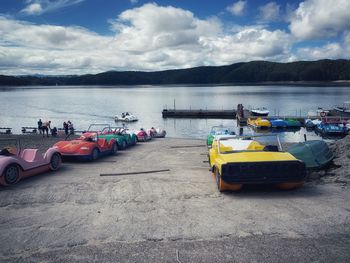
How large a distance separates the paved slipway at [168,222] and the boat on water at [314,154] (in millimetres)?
1472

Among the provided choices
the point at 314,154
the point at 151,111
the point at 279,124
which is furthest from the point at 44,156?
the point at 151,111

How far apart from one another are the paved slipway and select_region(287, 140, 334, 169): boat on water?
147 centimetres

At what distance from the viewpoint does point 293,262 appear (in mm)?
4047

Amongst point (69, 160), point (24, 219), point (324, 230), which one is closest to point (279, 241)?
point (324, 230)

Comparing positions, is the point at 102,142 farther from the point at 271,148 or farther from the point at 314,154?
the point at 314,154

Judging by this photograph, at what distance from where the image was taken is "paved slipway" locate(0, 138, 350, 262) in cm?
439

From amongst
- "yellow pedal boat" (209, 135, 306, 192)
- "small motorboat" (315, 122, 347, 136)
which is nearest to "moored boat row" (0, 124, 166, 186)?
"yellow pedal boat" (209, 135, 306, 192)

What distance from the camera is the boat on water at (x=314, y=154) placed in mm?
9438

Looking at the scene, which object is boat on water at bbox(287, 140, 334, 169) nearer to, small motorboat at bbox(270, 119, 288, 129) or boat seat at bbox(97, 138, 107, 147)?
boat seat at bbox(97, 138, 107, 147)

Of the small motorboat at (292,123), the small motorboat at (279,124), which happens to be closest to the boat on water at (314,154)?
the small motorboat at (279,124)

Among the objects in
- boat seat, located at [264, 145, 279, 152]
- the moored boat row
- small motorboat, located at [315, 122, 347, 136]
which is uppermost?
boat seat, located at [264, 145, 279, 152]

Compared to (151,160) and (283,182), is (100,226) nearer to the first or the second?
(283,182)

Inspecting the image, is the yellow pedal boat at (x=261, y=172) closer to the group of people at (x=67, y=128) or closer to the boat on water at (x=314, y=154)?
the boat on water at (x=314, y=154)

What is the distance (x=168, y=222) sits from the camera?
555 centimetres
